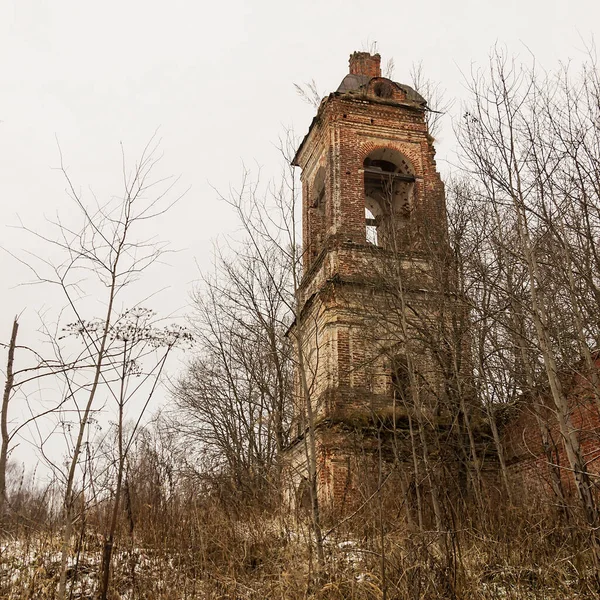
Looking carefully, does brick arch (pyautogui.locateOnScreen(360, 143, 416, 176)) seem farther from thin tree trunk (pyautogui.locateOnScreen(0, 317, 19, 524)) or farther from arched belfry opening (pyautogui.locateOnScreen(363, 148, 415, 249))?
thin tree trunk (pyautogui.locateOnScreen(0, 317, 19, 524))

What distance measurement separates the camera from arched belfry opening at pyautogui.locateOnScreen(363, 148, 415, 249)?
56.0 feet

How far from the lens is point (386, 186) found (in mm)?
16672

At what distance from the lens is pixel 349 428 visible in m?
13.4

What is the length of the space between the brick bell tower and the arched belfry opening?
0.11ft

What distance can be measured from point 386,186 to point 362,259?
2508 millimetres

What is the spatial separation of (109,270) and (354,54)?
52.5 feet

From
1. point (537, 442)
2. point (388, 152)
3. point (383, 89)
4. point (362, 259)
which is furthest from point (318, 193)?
point (537, 442)

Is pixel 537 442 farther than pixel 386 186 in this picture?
No

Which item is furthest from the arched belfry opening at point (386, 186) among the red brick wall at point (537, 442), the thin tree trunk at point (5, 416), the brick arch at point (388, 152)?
the thin tree trunk at point (5, 416)

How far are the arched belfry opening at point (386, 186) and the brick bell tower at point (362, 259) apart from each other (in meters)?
0.03

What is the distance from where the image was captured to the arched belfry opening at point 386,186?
17.1m

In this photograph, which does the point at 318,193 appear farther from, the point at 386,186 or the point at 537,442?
the point at 537,442

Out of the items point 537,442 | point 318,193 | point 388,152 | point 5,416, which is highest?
point 388,152

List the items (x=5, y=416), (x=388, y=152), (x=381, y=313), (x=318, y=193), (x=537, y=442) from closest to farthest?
(x=5, y=416) < (x=537, y=442) < (x=381, y=313) < (x=388, y=152) < (x=318, y=193)
